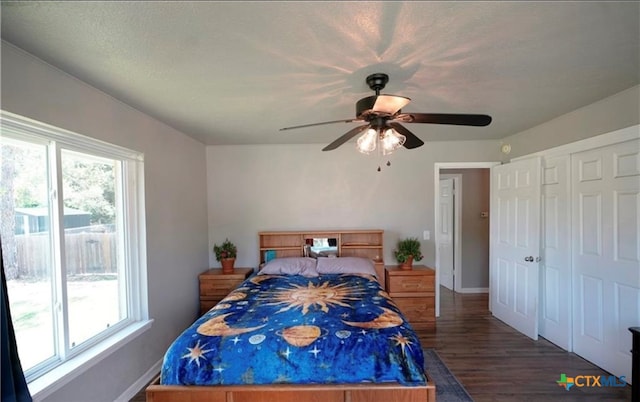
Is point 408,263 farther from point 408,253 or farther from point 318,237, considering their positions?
point 318,237

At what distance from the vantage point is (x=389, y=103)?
5.27 feet

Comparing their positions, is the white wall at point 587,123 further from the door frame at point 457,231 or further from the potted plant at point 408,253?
the potted plant at point 408,253

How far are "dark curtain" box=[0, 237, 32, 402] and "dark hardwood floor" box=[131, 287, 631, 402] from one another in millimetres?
1057

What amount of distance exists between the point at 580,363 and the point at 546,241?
1171mm

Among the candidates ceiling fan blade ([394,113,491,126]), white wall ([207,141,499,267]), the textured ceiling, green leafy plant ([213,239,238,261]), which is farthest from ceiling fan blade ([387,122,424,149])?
green leafy plant ([213,239,238,261])

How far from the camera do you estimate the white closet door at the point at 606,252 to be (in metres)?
2.32

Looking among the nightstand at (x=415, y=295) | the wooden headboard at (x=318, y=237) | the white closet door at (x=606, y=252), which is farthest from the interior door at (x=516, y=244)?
the wooden headboard at (x=318, y=237)

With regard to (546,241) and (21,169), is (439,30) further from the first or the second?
(546,241)

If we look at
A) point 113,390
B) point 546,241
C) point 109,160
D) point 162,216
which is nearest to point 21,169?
point 109,160

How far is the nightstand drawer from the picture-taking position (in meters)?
3.58

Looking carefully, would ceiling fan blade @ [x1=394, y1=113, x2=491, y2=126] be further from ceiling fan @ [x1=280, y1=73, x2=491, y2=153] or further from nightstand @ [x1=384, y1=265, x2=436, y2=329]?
nightstand @ [x1=384, y1=265, x2=436, y2=329]

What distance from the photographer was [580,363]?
2682 millimetres

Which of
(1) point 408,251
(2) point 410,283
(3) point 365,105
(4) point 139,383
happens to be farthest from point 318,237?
(3) point 365,105

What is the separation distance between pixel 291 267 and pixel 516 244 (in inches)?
107
